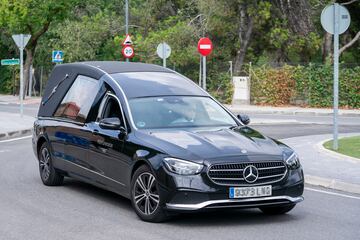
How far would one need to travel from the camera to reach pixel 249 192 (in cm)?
882

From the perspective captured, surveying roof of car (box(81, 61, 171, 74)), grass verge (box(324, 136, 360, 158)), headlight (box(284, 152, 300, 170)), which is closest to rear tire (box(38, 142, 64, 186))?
roof of car (box(81, 61, 171, 74))

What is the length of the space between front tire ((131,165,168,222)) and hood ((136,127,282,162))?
0.36 m

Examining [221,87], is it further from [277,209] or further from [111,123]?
[277,209]

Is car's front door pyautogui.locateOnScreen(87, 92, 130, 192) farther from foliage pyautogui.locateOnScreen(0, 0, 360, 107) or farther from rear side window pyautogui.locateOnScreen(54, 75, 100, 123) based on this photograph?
foliage pyautogui.locateOnScreen(0, 0, 360, 107)

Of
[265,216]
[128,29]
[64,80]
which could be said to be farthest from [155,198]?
[128,29]

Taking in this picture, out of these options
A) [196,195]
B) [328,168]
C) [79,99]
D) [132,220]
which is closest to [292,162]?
[196,195]

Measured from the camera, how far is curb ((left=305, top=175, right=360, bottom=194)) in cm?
1177

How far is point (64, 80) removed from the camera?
12.3 m

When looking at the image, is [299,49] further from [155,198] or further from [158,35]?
[155,198]

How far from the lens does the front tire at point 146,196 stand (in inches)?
354

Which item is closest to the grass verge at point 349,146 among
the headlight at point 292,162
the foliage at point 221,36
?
the headlight at point 292,162

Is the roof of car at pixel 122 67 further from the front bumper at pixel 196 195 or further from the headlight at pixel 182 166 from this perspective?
the front bumper at pixel 196 195

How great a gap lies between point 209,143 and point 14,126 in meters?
17.2

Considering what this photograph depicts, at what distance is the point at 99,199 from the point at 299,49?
29775 mm
